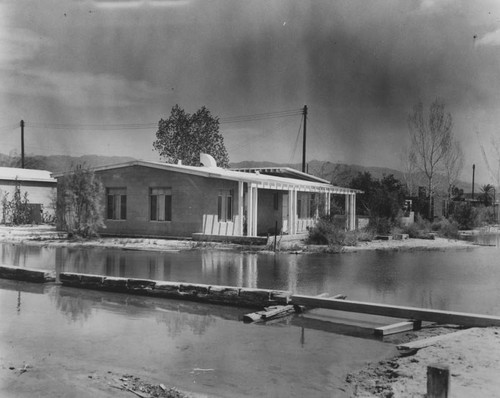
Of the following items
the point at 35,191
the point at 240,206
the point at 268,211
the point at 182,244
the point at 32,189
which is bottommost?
the point at 182,244

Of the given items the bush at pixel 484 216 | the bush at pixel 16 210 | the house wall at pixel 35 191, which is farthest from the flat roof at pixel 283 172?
the bush at pixel 16 210

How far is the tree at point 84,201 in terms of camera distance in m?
23.0

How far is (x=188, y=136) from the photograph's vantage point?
1789 inches

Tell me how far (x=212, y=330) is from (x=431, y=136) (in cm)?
3407

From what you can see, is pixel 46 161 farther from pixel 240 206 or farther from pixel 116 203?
pixel 240 206

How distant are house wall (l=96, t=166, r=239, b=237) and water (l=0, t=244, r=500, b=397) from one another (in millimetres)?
7786

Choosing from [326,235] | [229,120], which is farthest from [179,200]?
[229,120]

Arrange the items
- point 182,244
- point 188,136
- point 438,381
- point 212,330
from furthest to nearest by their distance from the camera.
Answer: point 188,136 → point 182,244 → point 212,330 → point 438,381

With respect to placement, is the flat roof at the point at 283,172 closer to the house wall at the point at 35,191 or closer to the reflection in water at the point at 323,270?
the house wall at the point at 35,191

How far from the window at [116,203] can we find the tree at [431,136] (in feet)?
71.1

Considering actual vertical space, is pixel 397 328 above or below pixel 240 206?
below

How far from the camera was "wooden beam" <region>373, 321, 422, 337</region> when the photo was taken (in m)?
7.30

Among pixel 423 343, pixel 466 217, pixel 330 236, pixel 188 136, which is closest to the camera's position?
pixel 423 343

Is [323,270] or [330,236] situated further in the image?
[330,236]
